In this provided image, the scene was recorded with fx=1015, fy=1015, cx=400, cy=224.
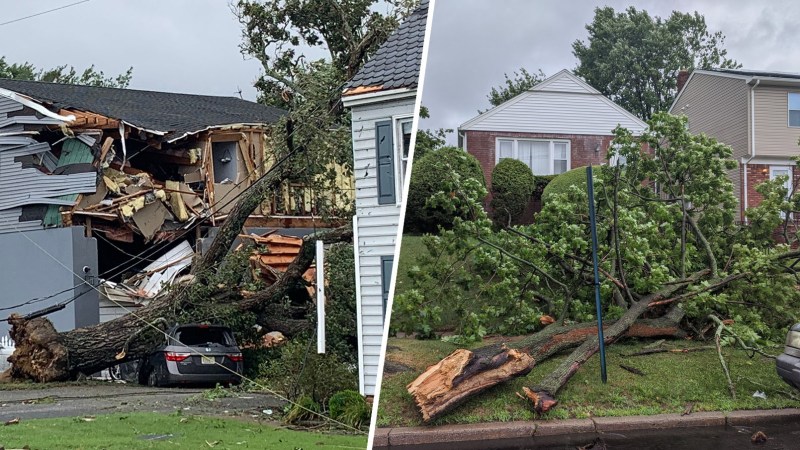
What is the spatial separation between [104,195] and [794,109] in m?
11.6

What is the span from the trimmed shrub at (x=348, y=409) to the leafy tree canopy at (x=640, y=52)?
12.3 ft

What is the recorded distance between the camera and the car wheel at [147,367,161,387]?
47.0 ft

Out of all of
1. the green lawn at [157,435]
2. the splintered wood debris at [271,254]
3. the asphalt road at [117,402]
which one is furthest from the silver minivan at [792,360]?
the splintered wood debris at [271,254]

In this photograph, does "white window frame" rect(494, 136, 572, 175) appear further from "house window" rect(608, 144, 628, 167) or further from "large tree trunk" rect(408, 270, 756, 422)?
"large tree trunk" rect(408, 270, 756, 422)

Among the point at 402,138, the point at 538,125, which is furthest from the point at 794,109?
the point at 402,138

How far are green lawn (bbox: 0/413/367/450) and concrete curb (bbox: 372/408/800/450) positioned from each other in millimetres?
1863

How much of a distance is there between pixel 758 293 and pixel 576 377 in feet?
6.86

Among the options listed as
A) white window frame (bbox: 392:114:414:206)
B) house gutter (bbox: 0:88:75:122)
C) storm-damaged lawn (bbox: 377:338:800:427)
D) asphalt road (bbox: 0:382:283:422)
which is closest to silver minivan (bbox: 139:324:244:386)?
asphalt road (bbox: 0:382:283:422)

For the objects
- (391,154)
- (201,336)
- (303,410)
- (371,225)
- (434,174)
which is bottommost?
(303,410)

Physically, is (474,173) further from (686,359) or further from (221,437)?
(221,437)

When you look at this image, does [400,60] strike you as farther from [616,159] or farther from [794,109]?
[794,109]

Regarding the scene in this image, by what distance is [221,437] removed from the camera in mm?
9148

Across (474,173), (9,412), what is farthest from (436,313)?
(9,412)

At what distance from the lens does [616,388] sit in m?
8.32
